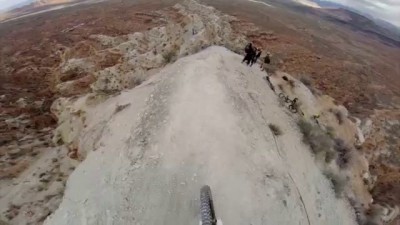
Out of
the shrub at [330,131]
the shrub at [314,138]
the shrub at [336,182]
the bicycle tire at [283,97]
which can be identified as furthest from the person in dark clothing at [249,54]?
the shrub at [336,182]

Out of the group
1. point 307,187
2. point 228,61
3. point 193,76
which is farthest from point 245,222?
point 228,61

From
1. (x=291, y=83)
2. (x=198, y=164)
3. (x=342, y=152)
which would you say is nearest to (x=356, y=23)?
(x=291, y=83)

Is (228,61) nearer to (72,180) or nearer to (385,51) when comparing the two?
(72,180)

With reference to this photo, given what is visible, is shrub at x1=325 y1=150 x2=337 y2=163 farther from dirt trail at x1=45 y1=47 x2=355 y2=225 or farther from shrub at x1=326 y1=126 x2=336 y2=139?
shrub at x1=326 y1=126 x2=336 y2=139

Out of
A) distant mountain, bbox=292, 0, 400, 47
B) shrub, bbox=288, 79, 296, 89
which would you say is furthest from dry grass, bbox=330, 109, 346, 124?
distant mountain, bbox=292, 0, 400, 47

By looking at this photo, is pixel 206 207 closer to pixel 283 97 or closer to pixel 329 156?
pixel 329 156

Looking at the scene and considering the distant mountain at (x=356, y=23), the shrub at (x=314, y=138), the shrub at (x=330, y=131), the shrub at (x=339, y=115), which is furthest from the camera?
the distant mountain at (x=356, y=23)

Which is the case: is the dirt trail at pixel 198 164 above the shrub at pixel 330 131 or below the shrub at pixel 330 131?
above

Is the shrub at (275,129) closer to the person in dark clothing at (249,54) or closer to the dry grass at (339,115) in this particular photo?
the person in dark clothing at (249,54)
